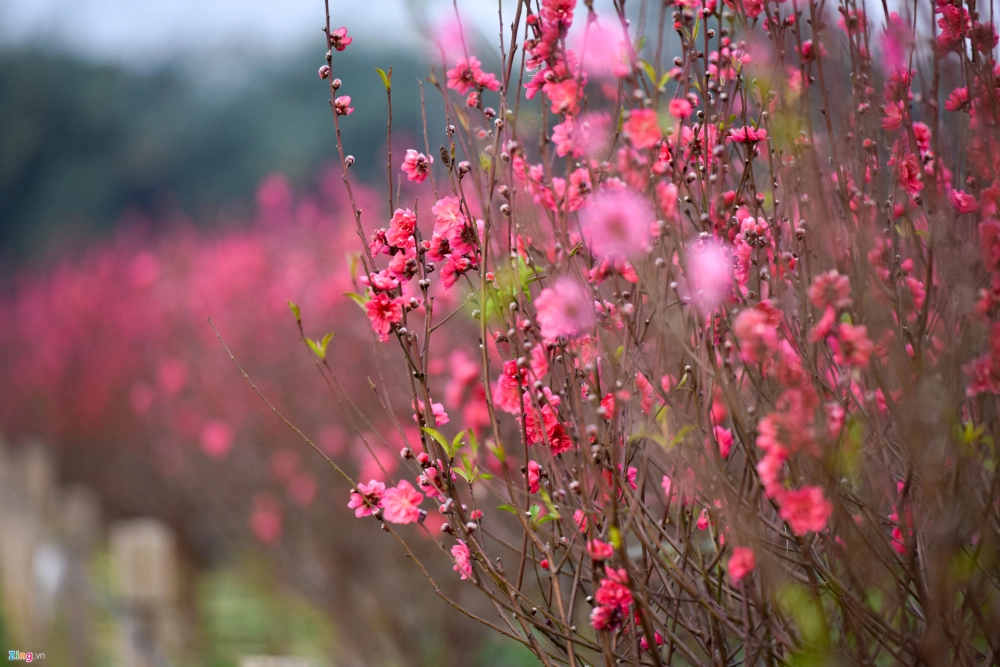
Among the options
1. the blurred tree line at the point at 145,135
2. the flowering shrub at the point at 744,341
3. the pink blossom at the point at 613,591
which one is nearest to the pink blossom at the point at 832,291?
the flowering shrub at the point at 744,341

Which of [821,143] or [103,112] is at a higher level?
[103,112]

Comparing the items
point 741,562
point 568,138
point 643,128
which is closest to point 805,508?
point 741,562

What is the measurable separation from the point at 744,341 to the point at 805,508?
228 mm

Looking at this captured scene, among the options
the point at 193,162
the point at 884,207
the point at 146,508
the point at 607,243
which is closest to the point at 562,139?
the point at 607,243

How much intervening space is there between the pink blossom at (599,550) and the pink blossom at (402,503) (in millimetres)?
335

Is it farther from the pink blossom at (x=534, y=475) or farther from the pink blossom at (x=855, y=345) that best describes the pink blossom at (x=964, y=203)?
the pink blossom at (x=534, y=475)

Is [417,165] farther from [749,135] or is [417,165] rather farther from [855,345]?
[855,345]

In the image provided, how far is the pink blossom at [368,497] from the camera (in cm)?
147

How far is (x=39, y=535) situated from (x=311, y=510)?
152 centimetres

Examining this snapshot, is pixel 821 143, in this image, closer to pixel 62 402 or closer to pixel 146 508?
pixel 146 508

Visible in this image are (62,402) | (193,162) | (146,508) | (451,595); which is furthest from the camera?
(193,162)

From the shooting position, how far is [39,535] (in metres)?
4.66

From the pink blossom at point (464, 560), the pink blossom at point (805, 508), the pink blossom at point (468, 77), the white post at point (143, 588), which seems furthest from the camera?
the white post at point (143, 588)

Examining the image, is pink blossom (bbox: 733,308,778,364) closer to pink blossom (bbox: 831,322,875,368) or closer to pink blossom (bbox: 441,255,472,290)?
pink blossom (bbox: 831,322,875,368)
